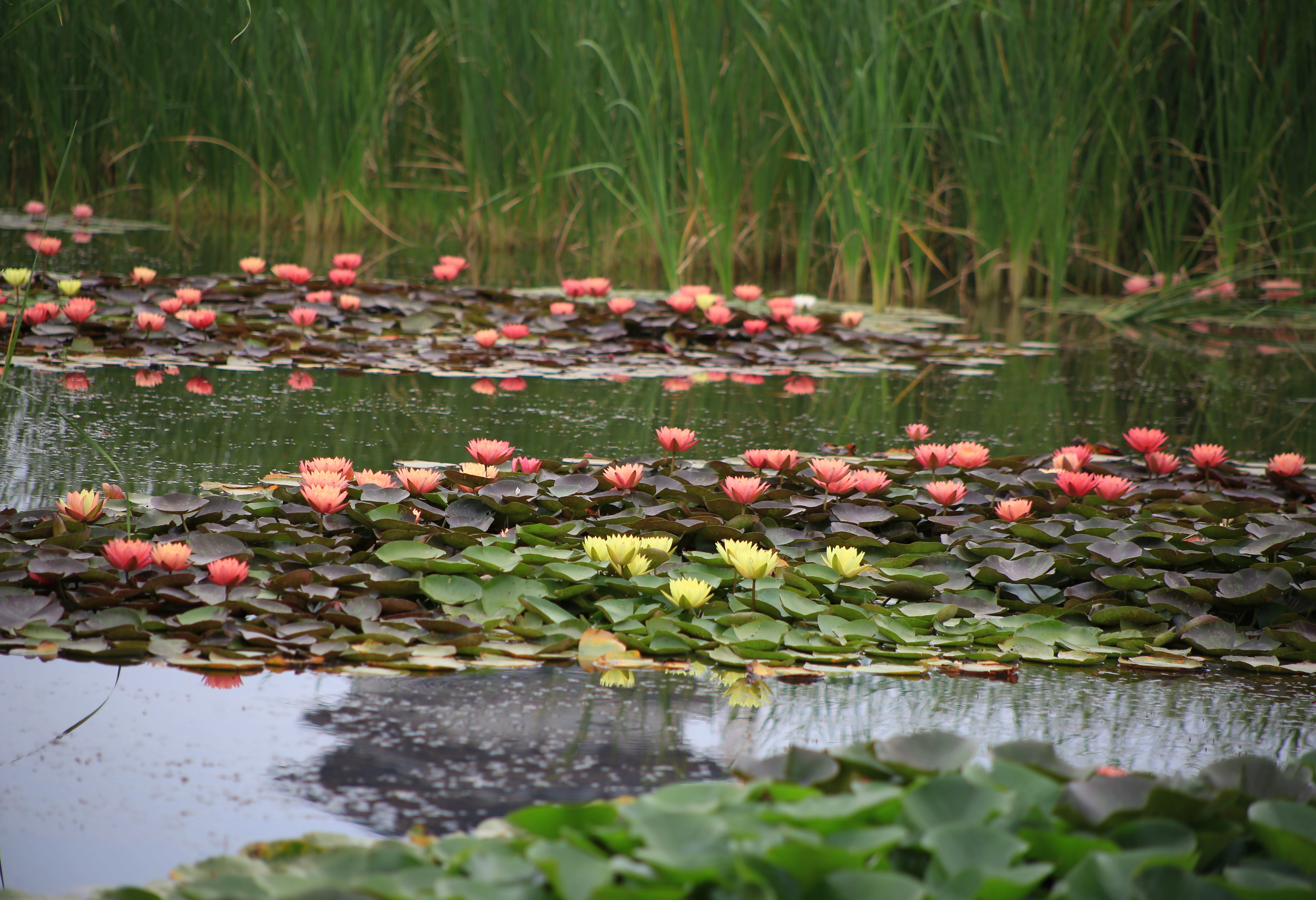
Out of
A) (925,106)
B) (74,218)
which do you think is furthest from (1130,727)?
(74,218)

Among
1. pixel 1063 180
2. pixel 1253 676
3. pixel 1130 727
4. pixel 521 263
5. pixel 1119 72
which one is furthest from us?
pixel 521 263

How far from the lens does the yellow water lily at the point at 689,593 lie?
59.4 inches

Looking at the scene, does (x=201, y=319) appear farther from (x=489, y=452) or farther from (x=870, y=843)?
(x=870, y=843)

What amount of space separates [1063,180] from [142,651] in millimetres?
4612

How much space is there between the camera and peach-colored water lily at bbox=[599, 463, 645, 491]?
1.93 metres

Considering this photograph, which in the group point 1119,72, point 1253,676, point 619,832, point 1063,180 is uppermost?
point 1119,72

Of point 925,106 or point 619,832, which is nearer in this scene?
point 619,832

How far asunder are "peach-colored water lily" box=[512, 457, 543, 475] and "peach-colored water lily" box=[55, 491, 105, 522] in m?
0.67

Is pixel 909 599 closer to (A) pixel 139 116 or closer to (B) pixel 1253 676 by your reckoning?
(B) pixel 1253 676

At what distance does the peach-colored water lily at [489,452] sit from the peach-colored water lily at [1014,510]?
2.76ft

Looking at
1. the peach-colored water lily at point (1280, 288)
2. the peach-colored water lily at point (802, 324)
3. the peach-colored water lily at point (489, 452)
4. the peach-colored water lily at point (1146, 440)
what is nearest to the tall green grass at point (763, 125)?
the peach-colored water lily at point (1280, 288)

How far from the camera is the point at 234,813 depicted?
1.03 m

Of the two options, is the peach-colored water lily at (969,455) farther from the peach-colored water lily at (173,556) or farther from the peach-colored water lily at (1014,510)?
the peach-colored water lily at (173,556)

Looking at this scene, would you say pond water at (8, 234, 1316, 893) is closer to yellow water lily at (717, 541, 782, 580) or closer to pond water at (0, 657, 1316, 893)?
pond water at (0, 657, 1316, 893)
